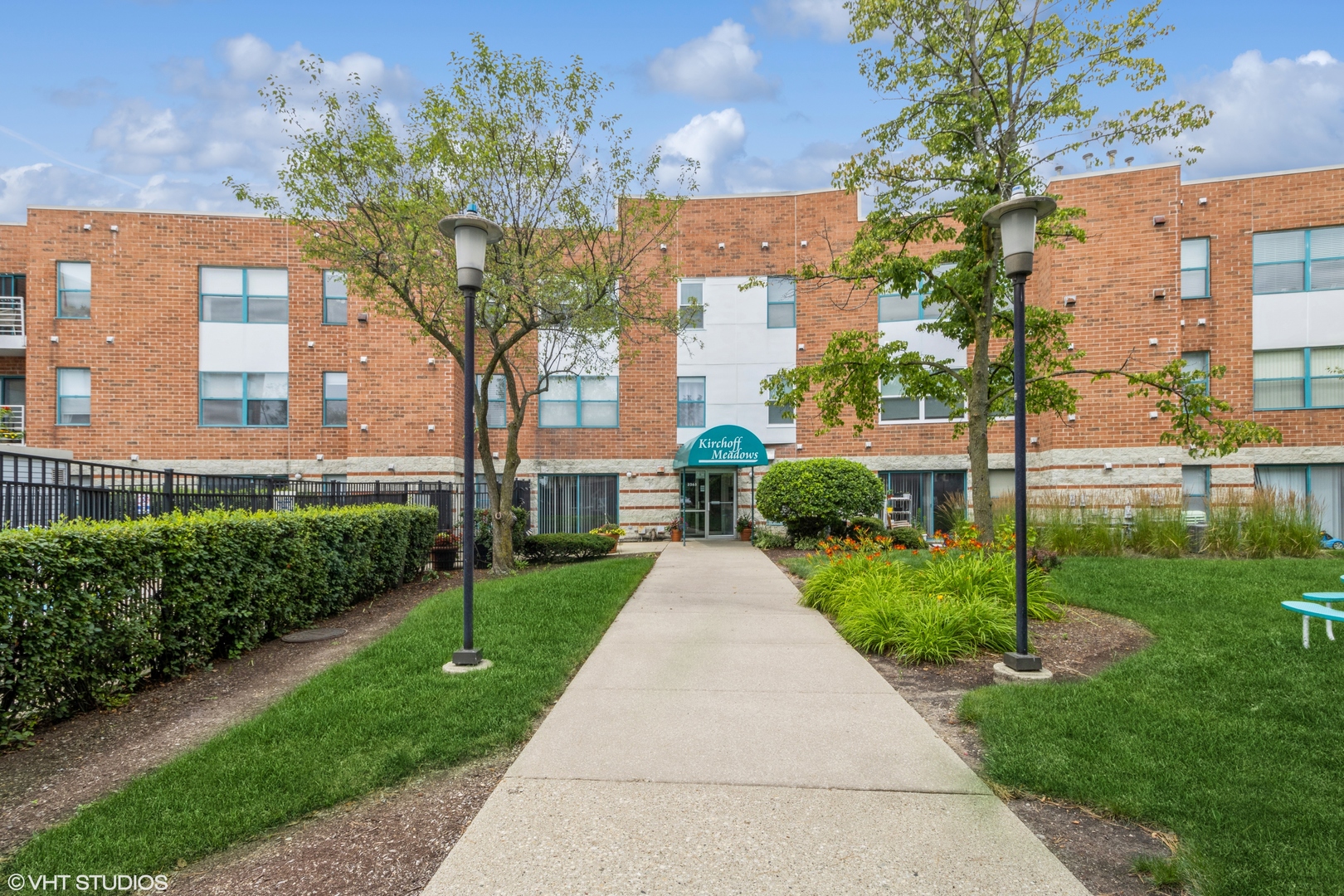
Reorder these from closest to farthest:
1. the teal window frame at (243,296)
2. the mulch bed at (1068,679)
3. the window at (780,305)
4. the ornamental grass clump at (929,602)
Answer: the mulch bed at (1068,679) < the ornamental grass clump at (929,602) < the teal window frame at (243,296) < the window at (780,305)

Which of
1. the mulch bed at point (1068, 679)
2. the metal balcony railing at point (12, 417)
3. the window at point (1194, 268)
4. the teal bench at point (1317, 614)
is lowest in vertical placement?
the mulch bed at point (1068, 679)

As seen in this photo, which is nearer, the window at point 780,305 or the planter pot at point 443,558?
the planter pot at point 443,558

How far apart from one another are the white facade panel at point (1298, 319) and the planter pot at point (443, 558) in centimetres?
2118

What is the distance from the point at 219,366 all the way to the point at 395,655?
19.1m

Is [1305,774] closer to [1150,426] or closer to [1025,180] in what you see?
[1025,180]

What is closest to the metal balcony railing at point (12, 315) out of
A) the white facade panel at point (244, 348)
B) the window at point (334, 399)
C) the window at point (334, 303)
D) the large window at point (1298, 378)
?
the white facade panel at point (244, 348)

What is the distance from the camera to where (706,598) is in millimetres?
10672

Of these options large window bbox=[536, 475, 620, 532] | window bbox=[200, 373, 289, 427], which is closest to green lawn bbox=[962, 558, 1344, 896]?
large window bbox=[536, 475, 620, 532]

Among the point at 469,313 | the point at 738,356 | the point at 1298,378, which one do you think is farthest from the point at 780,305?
the point at 469,313

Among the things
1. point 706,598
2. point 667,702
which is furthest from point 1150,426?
point 667,702

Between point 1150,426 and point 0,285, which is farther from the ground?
point 0,285

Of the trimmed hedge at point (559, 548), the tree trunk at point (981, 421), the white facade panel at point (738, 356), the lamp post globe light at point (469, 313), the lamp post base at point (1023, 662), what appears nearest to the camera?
the lamp post base at point (1023, 662)

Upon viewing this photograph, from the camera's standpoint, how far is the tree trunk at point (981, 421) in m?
9.70

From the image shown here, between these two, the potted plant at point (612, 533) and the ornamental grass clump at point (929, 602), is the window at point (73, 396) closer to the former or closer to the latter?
the potted plant at point (612, 533)
